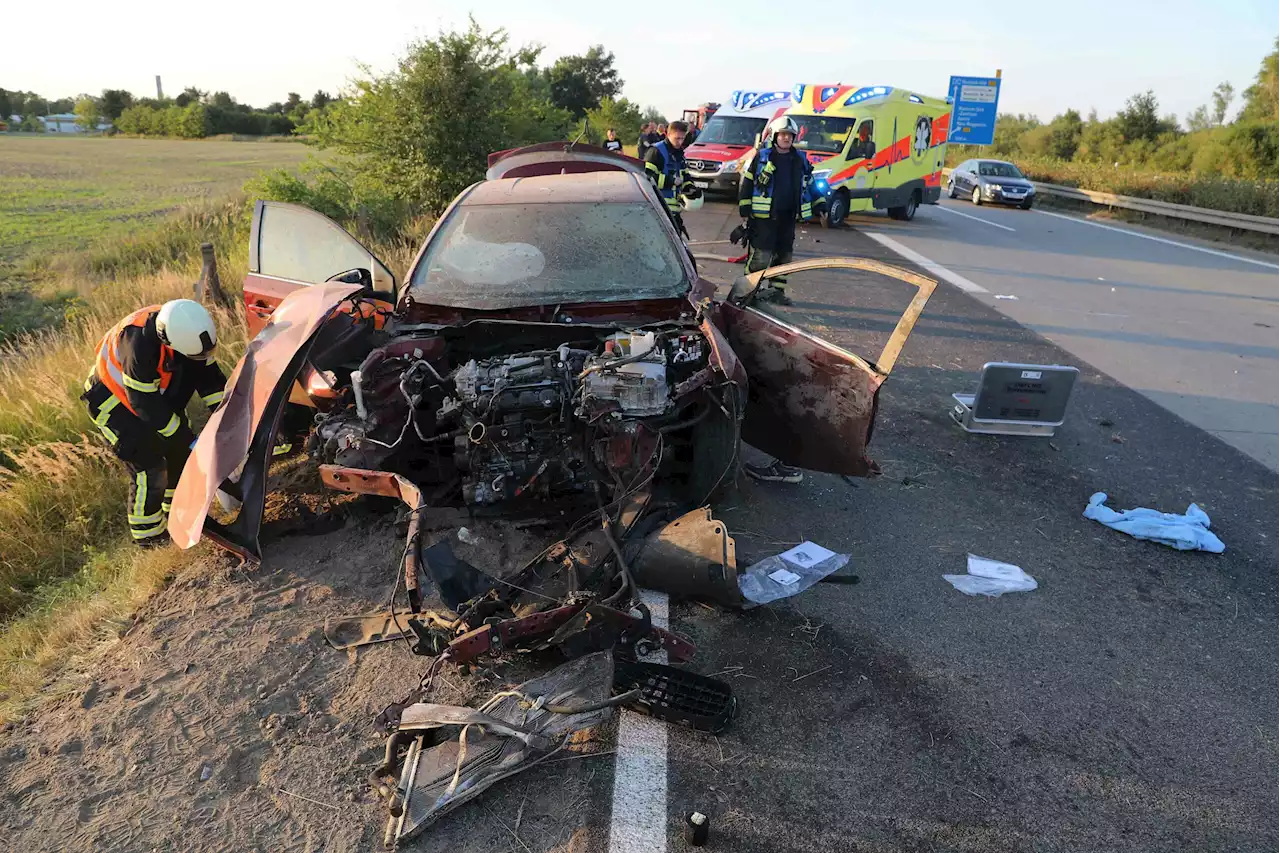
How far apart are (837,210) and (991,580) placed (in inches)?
502

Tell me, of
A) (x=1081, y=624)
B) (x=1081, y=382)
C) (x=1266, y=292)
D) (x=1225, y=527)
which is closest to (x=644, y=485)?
(x=1081, y=624)

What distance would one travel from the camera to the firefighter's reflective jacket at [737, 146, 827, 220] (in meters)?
8.09

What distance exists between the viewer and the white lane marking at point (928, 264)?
10.6 m

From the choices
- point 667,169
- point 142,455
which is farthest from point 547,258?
point 667,169

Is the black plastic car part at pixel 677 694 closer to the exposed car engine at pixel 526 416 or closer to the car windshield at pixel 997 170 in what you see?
the exposed car engine at pixel 526 416

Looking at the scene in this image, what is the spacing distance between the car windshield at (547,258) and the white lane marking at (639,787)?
2.28 meters

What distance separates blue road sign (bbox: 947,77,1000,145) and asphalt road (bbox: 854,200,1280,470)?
13290mm

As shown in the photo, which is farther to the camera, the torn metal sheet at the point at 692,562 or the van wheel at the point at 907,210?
the van wheel at the point at 907,210

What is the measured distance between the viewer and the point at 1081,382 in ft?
22.1

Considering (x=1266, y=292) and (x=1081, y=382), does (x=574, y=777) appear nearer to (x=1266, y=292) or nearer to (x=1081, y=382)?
(x=1081, y=382)

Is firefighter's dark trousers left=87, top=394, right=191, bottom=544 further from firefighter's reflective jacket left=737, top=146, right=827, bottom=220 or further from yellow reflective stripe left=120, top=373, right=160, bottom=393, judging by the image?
firefighter's reflective jacket left=737, top=146, right=827, bottom=220

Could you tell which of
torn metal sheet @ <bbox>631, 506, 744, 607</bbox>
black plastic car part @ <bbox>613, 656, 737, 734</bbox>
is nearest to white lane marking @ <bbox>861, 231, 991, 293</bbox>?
torn metal sheet @ <bbox>631, 506, 744, 607</bbox>

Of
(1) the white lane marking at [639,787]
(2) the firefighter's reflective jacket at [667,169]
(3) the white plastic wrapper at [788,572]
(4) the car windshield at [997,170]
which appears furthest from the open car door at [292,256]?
(4) the car windshield at [997,170]

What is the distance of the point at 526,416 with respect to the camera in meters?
3.48
